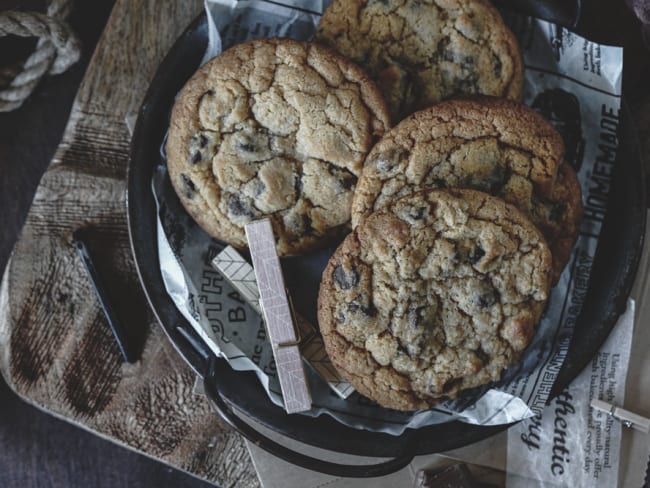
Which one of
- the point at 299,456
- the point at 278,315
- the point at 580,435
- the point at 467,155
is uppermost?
the point at 467,155

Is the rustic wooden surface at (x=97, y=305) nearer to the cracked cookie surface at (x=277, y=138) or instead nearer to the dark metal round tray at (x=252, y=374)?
the dark metal round tray at (x=252, y=374)

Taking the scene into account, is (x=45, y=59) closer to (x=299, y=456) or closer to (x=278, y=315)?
(x=278, y=315)

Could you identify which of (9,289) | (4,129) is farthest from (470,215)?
(4,129)

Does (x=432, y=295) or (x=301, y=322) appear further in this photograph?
(x=301, y=322)

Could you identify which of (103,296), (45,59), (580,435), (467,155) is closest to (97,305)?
(103,296)


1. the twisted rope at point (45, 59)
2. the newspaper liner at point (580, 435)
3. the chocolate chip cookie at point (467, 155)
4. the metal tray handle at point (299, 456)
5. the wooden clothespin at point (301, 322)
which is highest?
the twisted rope at point (45, 59)

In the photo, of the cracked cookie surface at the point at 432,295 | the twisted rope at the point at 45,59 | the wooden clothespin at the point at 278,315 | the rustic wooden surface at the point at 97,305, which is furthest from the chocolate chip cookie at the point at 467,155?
the twisted rope at the point at 45,59

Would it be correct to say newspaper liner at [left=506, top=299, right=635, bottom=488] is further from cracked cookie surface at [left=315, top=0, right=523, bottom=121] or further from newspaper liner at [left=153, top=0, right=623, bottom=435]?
cracked cookie surface at [left=315, top=0, right=523, bottom=121]
